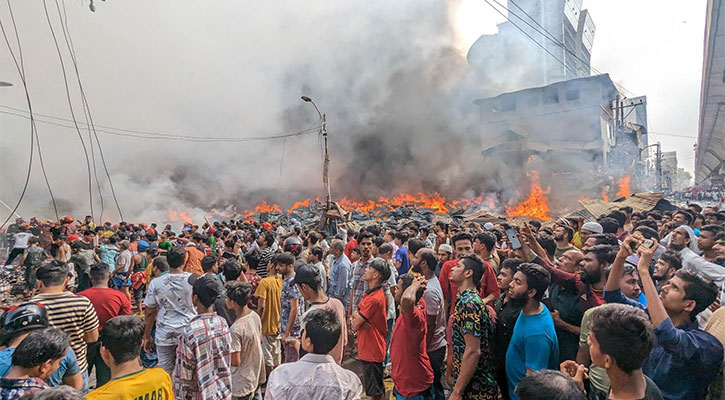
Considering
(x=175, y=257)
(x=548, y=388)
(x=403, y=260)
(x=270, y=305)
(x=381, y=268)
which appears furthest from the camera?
(x=403, y=260)

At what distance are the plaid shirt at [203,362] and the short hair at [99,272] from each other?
63.8 inches

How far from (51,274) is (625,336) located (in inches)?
160

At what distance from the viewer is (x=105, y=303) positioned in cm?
370

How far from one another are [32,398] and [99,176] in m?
26.0

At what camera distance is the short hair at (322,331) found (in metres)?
2.03

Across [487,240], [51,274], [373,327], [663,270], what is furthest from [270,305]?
[663,270]

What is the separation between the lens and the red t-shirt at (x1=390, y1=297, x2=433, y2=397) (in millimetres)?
3045

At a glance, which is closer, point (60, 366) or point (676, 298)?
point (676, 298)

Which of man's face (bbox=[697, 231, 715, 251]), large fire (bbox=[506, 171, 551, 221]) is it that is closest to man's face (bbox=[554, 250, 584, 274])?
man's face (bbox=[697, 231, 715, 251])

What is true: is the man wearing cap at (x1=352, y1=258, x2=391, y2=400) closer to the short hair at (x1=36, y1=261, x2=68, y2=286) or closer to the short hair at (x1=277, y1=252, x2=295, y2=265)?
the short hair at (x1=277, y1=252, x2=295, y2=265)

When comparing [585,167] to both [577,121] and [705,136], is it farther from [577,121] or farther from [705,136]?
[705,136]

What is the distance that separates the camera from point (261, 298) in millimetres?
4270

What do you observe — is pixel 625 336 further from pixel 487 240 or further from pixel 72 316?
pixel 72 316

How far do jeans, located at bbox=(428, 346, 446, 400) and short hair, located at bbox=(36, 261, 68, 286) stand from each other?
3.31 meters
